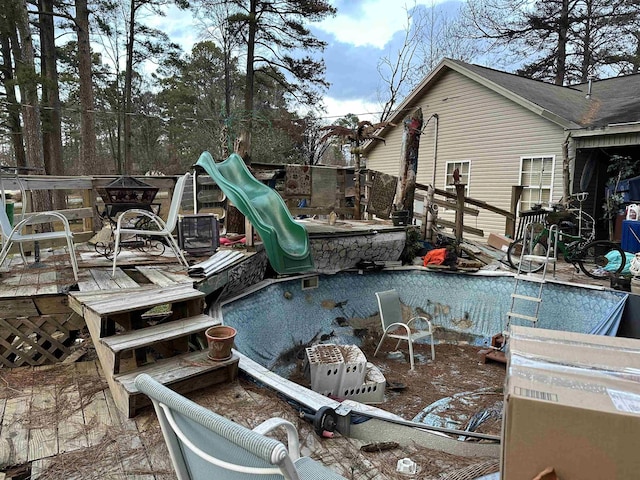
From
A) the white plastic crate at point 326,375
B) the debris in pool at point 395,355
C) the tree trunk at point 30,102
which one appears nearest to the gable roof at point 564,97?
the debris in pool at point 395,355

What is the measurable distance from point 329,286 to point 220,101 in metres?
15.7

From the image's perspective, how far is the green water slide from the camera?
17.6 ft

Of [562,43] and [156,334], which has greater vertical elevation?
[562,43]

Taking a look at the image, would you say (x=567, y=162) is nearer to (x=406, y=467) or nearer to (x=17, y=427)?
(x=406, y=467)

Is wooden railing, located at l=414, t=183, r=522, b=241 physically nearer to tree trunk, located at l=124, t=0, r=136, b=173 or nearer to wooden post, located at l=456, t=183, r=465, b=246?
wooden post, located at l=456, t=183, r=465, b=246

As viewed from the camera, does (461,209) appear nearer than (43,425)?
No

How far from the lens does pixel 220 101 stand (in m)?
19.4

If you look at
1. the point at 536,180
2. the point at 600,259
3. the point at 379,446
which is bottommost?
the point at 379,446

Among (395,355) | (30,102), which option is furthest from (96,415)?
(30,102)

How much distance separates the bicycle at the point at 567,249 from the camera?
6.01 metres

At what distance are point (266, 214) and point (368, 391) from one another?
281 cm

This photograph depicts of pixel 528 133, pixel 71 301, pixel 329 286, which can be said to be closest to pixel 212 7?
pixel 528 133

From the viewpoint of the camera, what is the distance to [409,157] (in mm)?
8055

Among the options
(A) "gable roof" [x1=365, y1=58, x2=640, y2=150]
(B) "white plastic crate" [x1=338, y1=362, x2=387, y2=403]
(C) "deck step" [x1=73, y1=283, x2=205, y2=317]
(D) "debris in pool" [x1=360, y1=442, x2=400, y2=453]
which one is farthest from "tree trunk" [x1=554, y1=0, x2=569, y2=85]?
(D) "debris in pool" [x1=360, y1=442, x2=400, y2=453]
